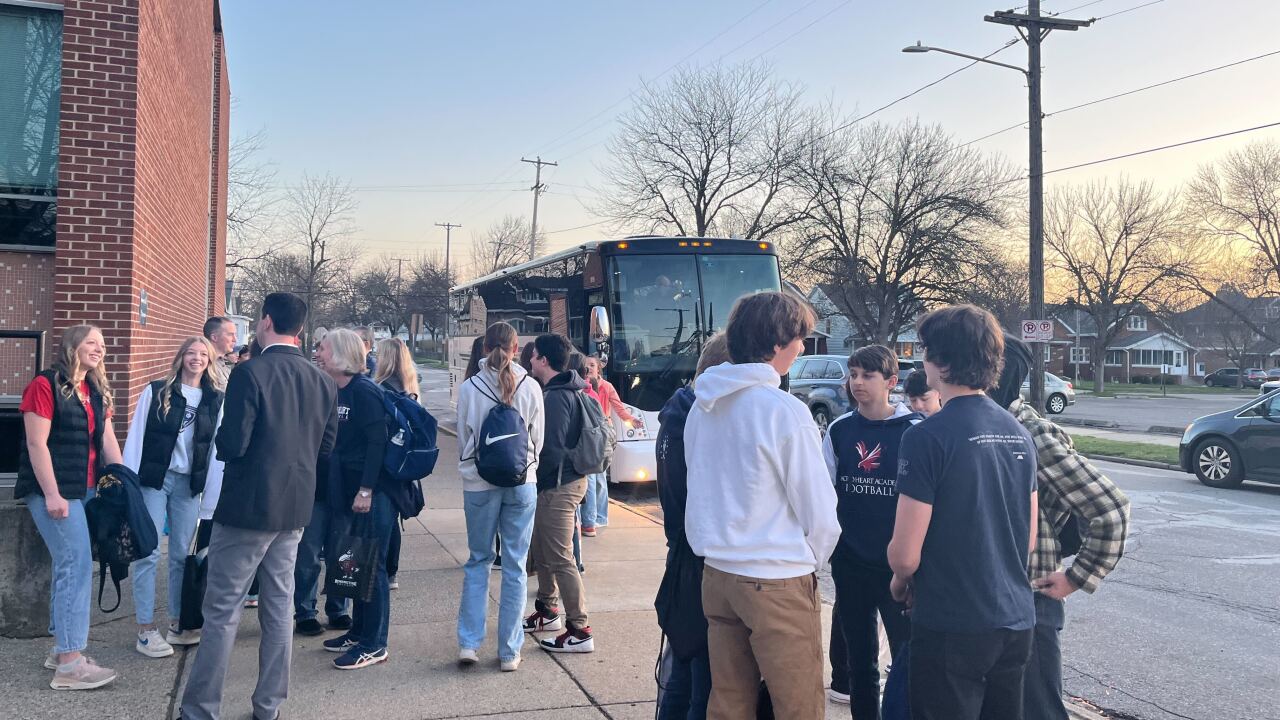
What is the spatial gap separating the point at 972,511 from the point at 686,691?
132 centimetres

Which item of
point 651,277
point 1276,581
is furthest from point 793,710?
point 651,277

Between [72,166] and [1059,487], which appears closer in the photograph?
[1059,487]

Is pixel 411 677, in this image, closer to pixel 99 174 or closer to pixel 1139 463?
pixel 99 174

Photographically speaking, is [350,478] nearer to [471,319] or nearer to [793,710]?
[793,710]

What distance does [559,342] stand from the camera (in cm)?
544

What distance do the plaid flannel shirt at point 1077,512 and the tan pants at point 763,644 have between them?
84 centimetres

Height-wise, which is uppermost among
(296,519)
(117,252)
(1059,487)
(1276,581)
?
(117,252)

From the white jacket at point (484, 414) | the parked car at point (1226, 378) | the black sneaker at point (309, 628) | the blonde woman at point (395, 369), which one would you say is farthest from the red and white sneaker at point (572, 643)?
the parked car at point (1226, 378)

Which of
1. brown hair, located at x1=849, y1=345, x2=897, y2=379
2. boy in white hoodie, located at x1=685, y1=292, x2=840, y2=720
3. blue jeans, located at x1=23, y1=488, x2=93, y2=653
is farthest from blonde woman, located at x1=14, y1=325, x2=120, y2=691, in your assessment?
brown hair, located at x1=849, y1=345, x2=897, y2=379

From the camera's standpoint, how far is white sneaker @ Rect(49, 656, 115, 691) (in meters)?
4.55

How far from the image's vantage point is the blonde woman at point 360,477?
4949 mm

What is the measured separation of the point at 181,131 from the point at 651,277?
5887mm

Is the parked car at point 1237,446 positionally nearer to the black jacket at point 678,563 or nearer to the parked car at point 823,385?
the parked car at point 823,385

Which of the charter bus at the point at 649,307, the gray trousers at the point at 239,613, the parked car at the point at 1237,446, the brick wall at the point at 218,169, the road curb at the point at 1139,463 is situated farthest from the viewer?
the brick wall at the point at 218,169
